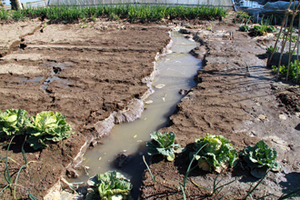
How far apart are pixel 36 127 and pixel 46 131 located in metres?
0.12

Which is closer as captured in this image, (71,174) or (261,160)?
(261,160)

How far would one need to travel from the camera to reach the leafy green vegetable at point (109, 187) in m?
1.90

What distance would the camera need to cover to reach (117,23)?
26.3 feet

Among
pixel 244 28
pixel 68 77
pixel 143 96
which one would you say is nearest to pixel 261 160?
pixel 143 96

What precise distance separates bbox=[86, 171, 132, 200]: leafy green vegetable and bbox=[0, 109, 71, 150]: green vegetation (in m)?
0.78

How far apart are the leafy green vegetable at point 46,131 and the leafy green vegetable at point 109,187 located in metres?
0.76

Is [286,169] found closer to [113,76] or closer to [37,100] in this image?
[113,76]

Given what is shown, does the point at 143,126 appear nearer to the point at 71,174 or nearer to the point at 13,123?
the point at 71,174

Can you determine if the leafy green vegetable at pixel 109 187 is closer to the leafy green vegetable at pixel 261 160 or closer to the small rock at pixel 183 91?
the leafy green vegetable at pixel 261 160

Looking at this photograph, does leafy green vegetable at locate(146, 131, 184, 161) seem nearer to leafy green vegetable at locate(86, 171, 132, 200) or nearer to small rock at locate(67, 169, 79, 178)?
leafy green vegetable at locate(86, 171, 132, 200)

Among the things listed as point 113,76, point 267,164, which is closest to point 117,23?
point 113,76

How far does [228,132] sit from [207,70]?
1.92 metres

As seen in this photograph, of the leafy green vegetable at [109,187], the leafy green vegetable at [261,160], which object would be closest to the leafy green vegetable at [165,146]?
the leafy green vegetable at [109,187]

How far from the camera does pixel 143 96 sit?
12.0 feet
